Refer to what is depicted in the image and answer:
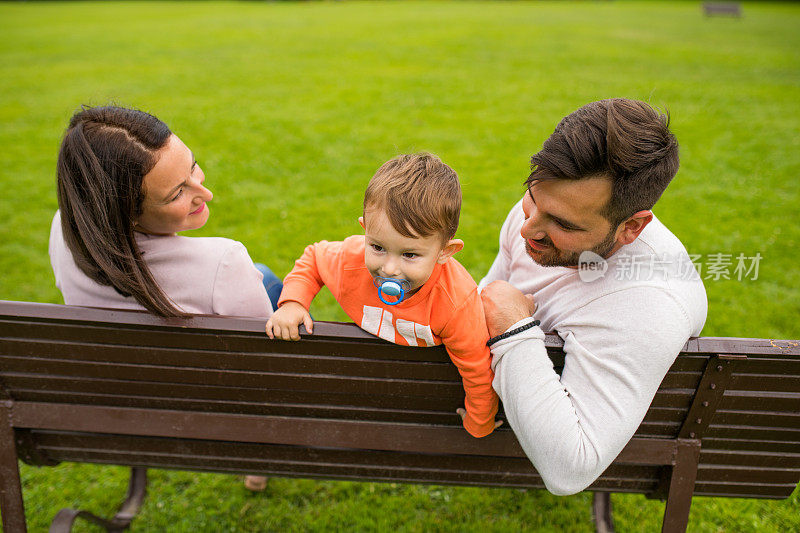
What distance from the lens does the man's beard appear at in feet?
6.45

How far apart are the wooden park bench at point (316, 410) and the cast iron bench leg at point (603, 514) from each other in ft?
2.29

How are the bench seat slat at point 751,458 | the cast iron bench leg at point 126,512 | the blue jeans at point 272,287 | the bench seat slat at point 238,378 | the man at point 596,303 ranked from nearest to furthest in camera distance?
1. the man at point 596,303
2. the bench seat slat at point 238,378
3. the bench seat slat at point 751,458
4. the cast iron bench leg at point 126,512
5. the blue jeans at point 272,287

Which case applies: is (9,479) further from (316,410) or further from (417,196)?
(417,196)

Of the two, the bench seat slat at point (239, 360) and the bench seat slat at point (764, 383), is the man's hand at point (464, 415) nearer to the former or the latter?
the bench seat slat at point (239, 360)

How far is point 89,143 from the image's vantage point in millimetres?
2055

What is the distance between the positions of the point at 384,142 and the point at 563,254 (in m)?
6.05

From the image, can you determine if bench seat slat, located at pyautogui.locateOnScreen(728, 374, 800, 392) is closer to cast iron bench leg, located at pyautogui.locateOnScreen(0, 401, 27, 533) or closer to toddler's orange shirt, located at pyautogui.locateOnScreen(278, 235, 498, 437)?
toddler's orange shirt, located at pyautogui.locateOnScreen(278, 235, 498, 437)

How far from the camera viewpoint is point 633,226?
1.96 meters

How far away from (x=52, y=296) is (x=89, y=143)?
3210 millimetres

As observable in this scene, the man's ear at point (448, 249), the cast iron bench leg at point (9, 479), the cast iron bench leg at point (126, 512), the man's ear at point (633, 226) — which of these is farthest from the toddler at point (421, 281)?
the cast iron bench leg at point (126, 512)

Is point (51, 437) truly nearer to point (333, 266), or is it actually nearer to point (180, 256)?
point (180, 256)

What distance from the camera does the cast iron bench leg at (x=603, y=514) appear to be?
9.36 ft

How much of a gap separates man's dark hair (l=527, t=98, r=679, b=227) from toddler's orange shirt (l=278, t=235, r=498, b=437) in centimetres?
49

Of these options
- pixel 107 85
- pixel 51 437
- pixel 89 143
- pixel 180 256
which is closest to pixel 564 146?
pixel 180 256
